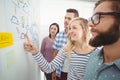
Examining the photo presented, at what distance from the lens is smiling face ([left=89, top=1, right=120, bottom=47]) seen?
42.4 inches

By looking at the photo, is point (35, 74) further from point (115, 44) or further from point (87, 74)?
point (115, 44)

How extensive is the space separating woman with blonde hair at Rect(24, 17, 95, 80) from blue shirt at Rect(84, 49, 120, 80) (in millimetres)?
293

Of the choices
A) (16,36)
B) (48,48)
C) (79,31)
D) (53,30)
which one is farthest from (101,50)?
(53,30)

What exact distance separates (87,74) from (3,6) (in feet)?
2.34

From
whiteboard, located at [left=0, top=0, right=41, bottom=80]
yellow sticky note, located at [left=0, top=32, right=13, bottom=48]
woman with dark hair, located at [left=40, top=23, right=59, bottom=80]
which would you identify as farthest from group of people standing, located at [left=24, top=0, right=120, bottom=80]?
woman with dark hair, located at [left=40, top=23, right=59, bottom=80]

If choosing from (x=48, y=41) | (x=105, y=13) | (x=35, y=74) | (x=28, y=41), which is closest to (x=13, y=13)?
(x=28, y=41)

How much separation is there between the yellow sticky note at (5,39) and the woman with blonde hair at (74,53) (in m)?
0.28

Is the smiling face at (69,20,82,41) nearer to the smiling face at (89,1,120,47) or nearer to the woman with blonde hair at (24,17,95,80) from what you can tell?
the woman with blonde hair at (24,17,95,80)

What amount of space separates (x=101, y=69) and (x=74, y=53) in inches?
21.0

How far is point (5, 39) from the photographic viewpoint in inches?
45.3

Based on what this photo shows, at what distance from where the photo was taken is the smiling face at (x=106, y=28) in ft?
3.54

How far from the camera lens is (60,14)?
12.3 feet

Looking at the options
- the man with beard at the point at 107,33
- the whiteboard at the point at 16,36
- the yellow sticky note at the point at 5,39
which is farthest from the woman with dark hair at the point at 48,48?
the man with beard at the point at 107,33

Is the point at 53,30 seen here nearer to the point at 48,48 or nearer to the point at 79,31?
the point at 48,48
